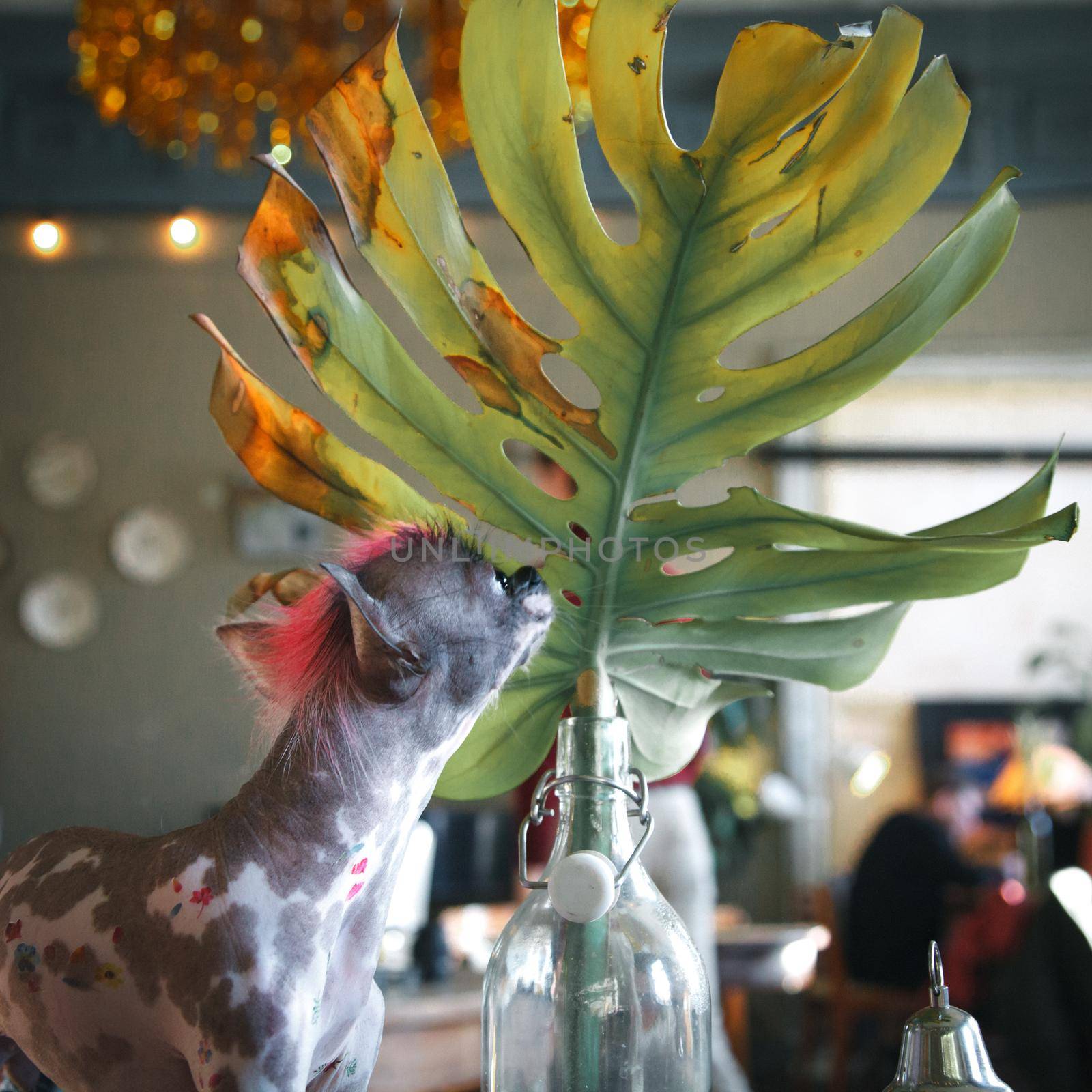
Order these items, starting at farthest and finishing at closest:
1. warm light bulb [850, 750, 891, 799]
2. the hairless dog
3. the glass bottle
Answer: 1. warm light bulb [850, 750, 891, 799]
2. the glass bottle
3. the hairless dog

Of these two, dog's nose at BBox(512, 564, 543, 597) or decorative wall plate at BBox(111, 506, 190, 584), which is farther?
decorative wall plate at BBox(111, 506, 190, 584)

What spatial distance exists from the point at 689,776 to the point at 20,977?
1902mm

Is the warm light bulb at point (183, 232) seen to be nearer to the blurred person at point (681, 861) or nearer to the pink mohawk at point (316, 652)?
the pink mohawk at point (316, 652)

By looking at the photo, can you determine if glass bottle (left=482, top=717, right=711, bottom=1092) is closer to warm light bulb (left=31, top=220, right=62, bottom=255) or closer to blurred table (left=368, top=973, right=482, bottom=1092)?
warm light bulb (left=31, top=220, right=62, bottom=255)

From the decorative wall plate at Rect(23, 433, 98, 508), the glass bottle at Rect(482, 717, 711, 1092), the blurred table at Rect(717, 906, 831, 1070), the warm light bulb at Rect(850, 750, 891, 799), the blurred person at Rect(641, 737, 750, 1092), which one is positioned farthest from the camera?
the decorative wall plate at Rect(23, 433, 98, 508)

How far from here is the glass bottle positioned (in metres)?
0.50

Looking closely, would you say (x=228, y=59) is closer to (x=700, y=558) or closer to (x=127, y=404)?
(x=127, y=404)

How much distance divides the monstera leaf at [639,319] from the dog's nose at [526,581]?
0.22 ft

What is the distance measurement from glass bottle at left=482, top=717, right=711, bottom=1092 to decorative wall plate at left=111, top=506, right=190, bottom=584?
152 inches

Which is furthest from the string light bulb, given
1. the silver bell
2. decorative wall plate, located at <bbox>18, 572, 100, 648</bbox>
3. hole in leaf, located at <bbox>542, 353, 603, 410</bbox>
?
decorative wall plate, located at <bbox>18, 572, 100, 648</bbox>

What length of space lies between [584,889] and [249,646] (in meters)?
0.18

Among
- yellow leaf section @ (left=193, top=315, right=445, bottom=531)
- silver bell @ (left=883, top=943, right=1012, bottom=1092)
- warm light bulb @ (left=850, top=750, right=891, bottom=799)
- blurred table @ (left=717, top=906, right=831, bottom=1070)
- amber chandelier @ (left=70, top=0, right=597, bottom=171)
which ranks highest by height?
amber chandelier @ (left=70, top=0, right=597, bottom=171)

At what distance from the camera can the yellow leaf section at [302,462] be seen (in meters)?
0.55

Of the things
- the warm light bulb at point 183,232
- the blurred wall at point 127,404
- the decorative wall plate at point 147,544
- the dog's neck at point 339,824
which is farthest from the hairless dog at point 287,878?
the decorative wall plate at point 147,544
